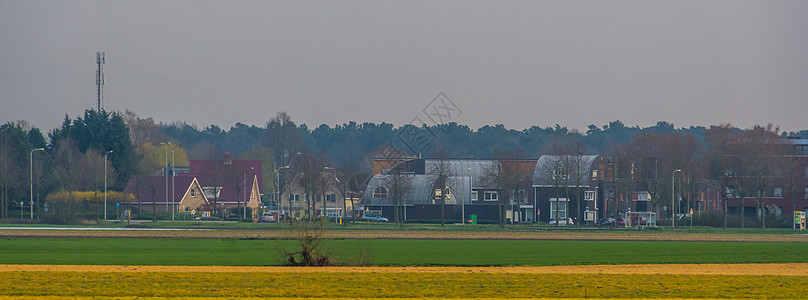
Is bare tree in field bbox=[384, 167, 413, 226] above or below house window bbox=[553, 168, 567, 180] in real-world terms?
below

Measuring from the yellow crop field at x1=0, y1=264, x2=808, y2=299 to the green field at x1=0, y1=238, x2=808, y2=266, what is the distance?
4.74m

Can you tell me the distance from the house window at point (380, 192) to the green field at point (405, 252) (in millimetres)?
68731

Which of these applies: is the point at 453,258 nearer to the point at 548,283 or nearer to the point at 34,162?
the point at 548,283

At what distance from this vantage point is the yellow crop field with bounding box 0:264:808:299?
31.4m

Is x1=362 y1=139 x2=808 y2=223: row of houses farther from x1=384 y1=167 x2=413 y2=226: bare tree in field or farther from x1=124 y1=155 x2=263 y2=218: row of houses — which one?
x1=124 y1=155 x2=263 y2=218: row of houses

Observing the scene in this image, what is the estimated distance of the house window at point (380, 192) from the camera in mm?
134875

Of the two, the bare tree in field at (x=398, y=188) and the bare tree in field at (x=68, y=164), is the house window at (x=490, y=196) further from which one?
the bare tree in field at (x=68, y=164)

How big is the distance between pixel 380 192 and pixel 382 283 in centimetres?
10104

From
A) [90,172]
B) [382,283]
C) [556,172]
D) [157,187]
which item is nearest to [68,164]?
[90,172]

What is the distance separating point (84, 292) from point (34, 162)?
98.7 metres

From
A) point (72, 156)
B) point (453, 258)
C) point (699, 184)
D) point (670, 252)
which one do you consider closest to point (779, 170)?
point (699, 184)

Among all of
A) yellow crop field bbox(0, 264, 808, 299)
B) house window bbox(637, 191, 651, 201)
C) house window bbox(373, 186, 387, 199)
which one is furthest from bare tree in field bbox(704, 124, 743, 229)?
yellow crop field bbox(0, 264, 808, 299)

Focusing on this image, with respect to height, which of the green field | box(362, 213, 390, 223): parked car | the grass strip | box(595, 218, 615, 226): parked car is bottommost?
box(595, 218, 615, 226): parked car

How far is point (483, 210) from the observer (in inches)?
5246
